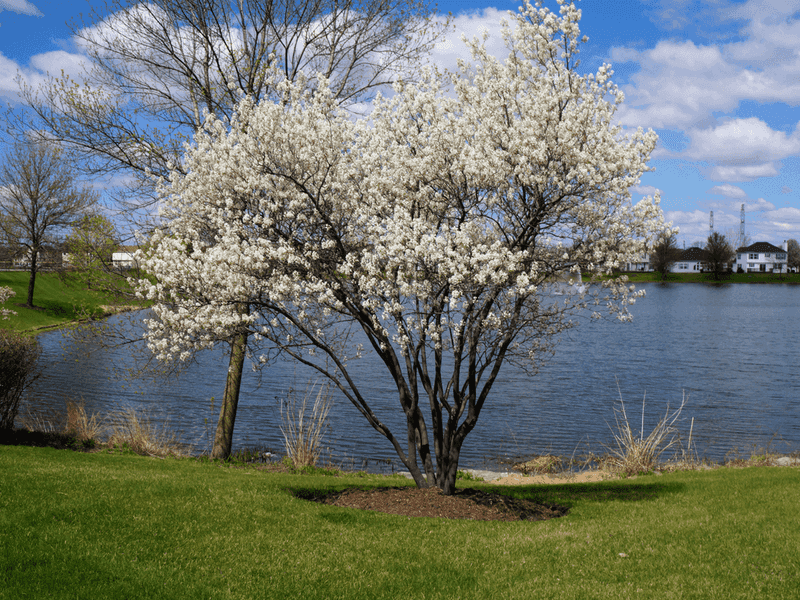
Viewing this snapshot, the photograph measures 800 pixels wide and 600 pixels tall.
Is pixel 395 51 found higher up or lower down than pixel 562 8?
higher up

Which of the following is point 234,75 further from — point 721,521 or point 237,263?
point 721,521

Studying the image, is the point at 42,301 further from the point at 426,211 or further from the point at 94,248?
the point at 426,211

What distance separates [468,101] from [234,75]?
1049 cm

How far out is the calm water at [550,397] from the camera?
68.7 ft

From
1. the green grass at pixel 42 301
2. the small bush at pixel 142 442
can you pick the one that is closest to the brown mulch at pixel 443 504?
the small bush at pixel 142 442

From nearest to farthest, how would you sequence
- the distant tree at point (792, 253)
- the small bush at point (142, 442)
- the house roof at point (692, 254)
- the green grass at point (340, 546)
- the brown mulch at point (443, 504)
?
the green grass at point (340, 546), the brown mulch at point (443, 504), the small bush at point (142, 442), the distant tree at point (792, 253), the house roof at point (692, 254)

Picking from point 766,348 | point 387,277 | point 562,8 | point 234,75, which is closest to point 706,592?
point 387,277

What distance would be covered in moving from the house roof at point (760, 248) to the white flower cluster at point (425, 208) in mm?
189018

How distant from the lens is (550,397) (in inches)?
1099

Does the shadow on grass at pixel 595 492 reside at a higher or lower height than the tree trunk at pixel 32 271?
lower

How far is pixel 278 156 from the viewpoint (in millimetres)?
10367

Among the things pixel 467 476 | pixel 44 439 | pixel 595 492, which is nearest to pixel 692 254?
pixel 467 476

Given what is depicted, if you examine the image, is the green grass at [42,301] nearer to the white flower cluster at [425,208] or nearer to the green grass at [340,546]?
the white flower cluster at [425,208]

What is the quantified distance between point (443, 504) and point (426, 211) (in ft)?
16.5
